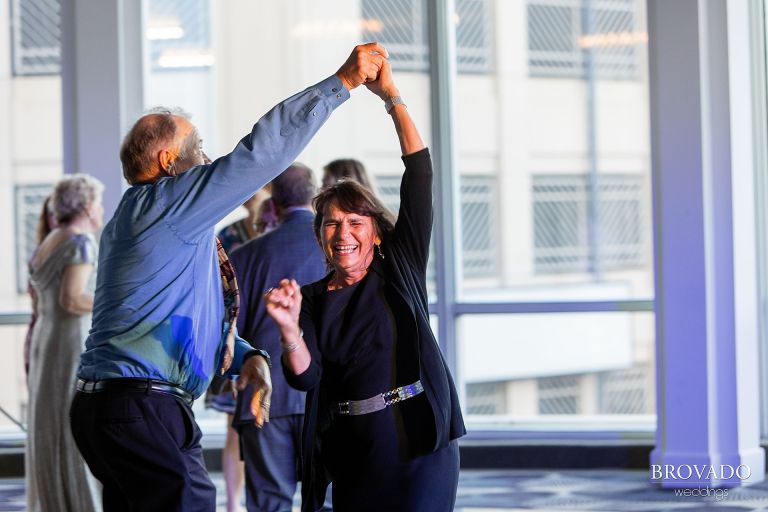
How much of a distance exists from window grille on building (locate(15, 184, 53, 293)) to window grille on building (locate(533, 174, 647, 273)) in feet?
10.2

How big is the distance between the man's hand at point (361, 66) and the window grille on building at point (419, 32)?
4.27 meters

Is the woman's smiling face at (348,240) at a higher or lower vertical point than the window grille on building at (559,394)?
higher

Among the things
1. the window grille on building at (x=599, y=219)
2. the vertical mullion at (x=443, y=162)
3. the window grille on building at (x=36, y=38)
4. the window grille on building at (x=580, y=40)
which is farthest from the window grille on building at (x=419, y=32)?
the window grille on building at (x=36, y=38)

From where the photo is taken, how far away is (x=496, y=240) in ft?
23.4

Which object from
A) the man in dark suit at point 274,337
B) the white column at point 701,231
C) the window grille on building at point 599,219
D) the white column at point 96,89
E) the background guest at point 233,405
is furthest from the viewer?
the window grille on building at point 599,219

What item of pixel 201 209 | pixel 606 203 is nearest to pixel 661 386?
pixel 606 203

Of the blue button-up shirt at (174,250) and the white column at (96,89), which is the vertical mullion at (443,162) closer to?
the white column at (96,89)

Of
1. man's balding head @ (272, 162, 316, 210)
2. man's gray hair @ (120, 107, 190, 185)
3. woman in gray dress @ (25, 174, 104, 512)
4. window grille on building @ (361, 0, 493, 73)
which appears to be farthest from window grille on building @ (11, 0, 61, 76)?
man's gray hair @ (120, 107, 190, 185)

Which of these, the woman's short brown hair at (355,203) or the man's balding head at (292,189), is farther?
the man's balding head at (292,189)

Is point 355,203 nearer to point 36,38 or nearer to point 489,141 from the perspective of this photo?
point 489,141

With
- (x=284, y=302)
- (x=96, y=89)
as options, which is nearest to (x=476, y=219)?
(x=96, y=89)

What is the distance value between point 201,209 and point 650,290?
476cm

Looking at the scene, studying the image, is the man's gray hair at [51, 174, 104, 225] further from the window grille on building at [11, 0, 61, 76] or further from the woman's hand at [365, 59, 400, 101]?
the window grille on building at [11, 0, 61, 76]

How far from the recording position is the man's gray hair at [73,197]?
180 inches
